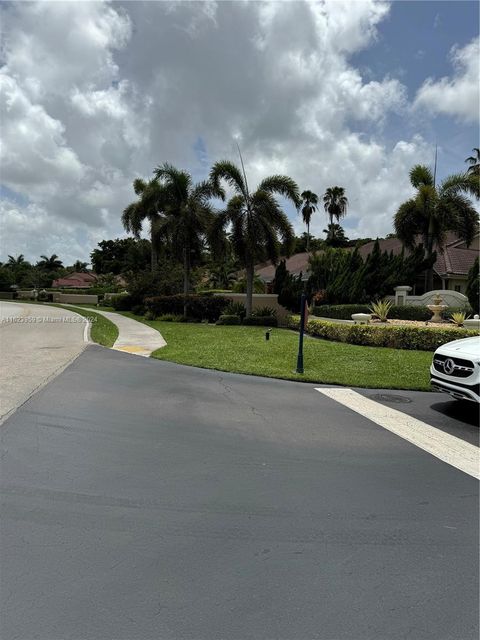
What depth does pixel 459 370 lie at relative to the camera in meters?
6.68

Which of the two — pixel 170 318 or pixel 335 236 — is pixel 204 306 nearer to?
pixel 170 318

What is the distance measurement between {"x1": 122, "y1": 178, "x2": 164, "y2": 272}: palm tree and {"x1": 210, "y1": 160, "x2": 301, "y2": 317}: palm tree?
6.20 meters

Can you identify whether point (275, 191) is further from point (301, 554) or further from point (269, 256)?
point (301, 554)

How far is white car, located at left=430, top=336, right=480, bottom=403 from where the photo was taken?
21.0 ft

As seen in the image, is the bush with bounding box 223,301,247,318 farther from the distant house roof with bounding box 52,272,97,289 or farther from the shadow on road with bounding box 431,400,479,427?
the distant house roof with bounding box 52,272,97,289

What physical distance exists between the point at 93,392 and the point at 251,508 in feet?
14.5

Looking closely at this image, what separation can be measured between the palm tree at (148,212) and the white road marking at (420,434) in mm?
22871

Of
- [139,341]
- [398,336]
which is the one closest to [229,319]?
[139,341]

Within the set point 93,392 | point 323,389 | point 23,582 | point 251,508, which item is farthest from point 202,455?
point 323,389

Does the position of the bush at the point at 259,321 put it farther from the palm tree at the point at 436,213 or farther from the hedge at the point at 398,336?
the palm tree at the point at 436,213

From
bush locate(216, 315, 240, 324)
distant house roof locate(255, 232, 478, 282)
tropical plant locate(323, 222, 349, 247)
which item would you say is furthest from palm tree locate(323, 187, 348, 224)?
bush locate(216, 315, 240, 324)

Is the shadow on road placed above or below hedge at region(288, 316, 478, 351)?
below

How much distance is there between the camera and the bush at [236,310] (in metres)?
24.4

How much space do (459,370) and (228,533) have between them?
4.76 metres
